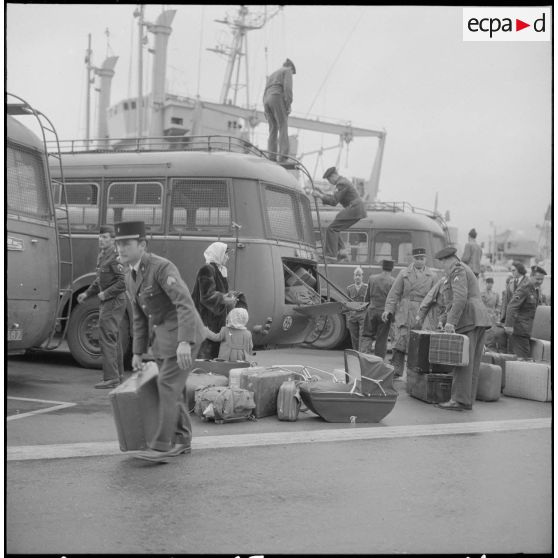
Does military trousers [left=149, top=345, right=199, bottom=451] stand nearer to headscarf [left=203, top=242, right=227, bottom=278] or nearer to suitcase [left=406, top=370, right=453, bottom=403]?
headscarf [left=203, top=242, right=227, bottom=278]

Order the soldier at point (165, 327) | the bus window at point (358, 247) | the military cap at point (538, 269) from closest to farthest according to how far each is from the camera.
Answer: the soldier at point (165, 327)
the military cap at point (538, 269)
the bus window at point (358, 247)

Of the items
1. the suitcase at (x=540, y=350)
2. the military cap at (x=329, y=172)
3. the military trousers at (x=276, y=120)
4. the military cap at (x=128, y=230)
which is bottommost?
the suitcase at (x=540, y=350)

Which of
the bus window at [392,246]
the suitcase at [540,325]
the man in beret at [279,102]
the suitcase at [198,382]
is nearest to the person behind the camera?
the suitcase at [198,382]

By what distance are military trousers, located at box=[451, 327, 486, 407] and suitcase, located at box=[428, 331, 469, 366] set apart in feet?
0.59

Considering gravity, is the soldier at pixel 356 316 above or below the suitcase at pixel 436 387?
above

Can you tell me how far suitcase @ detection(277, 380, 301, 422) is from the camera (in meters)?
7.88

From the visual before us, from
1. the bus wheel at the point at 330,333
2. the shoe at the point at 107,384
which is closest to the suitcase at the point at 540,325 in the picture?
the bus wheel at the point at 330,333

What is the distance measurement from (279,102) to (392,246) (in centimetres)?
436

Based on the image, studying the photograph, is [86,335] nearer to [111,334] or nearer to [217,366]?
[111,334]

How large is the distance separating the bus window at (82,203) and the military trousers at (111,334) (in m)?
2.39

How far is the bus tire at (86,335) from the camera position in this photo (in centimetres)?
1104

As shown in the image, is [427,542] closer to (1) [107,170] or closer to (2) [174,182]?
(2) [174,182]

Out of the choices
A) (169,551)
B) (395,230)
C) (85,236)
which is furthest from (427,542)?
(395,230)

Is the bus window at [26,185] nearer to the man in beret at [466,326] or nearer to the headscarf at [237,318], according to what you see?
the headscarf at [237,318]
